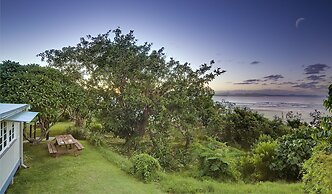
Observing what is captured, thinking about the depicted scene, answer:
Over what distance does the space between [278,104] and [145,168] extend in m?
5.86

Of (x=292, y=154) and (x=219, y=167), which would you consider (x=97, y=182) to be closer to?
(x=219, y=167)

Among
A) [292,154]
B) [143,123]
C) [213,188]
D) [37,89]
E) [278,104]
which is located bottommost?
[213,188]

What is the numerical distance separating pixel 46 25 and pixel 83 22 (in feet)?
3.58

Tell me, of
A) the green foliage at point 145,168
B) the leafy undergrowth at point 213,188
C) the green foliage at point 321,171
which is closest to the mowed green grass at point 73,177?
the green foliage at point 145,168

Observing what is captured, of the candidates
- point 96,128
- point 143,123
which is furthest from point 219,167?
point 96,128

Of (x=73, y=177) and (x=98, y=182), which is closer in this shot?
(x=98, y=182)

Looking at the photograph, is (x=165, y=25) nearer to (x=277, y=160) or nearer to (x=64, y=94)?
(x=64, y=94)

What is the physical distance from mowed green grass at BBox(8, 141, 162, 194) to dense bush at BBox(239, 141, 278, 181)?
2.60 metres

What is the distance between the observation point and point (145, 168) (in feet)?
17.4

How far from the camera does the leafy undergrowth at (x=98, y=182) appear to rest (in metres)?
4.53

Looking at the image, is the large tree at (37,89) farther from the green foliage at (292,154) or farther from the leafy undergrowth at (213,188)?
the green foliage at (292,154)

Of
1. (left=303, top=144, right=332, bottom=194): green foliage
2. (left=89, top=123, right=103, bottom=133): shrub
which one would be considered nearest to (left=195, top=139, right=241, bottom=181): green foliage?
(left=303, top=144, right=332, bottom=194): green foliage

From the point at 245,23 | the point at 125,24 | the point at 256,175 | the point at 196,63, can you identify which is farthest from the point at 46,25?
the point at 256,175

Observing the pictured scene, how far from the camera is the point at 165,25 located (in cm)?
847
